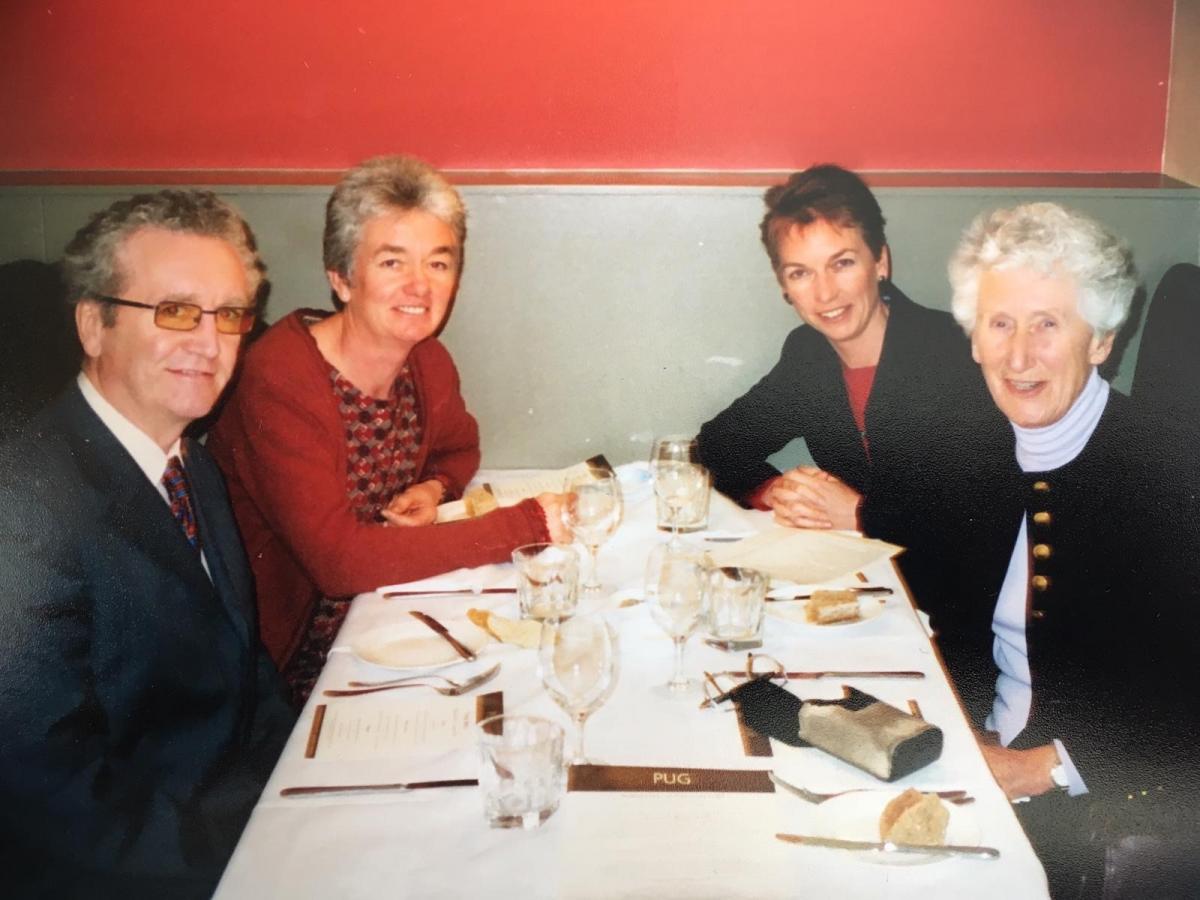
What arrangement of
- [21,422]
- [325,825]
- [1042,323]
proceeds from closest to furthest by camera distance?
[325,825], [1042,323], [21,422]

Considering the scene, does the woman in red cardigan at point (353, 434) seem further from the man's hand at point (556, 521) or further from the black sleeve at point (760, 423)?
the black sleeve at point (760, 423)

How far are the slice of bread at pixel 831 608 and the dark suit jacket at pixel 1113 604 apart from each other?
1.43ft

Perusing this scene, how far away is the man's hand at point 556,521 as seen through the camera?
5.79ft

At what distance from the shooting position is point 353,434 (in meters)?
2.10

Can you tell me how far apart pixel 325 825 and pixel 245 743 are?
65 cm

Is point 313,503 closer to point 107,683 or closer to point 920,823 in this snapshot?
point 107,683

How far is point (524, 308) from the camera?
8.55ft

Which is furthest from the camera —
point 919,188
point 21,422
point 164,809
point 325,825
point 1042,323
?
point 919,188

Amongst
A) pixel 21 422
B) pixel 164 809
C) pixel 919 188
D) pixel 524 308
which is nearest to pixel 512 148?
pixel 524 308

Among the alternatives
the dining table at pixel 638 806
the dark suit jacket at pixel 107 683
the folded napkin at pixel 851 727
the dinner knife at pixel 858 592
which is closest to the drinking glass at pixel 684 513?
the dinner knife at pixel 858 592

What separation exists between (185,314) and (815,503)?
3.91ft

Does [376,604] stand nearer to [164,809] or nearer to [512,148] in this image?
[164,809]

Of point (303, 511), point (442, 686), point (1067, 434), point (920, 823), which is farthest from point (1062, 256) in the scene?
point (303, 511)

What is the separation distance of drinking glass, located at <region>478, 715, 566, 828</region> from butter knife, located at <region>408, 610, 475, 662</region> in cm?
32
